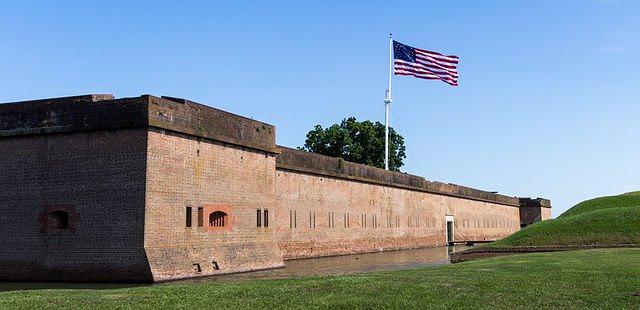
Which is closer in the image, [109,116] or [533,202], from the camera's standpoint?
[109,116]

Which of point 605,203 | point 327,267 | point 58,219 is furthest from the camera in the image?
point 605,203

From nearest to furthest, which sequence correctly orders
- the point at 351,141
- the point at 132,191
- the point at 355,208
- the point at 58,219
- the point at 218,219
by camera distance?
the point at 132,191, the point at 58,219, the point at 218,219, the point at 355,208, the point at 351,141

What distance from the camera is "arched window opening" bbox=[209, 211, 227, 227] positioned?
20.7m

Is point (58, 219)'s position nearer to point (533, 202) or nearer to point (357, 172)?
point (357, 172)

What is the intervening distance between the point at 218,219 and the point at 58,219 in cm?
489

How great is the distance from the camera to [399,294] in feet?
35.5

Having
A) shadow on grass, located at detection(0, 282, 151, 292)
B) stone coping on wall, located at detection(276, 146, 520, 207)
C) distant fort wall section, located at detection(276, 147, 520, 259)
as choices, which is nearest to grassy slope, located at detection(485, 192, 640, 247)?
distant fort wall section, located at detection(276, 147, 520, 259)

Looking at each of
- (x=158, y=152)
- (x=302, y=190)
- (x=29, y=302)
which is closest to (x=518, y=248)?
(x=302, y=190)

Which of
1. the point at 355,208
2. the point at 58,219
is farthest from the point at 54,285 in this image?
the point at 355,208

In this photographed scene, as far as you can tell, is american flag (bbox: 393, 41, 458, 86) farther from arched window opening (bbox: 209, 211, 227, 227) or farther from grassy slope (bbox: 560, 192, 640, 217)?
arched window opening (bbox: 209, 211, 227, 227)

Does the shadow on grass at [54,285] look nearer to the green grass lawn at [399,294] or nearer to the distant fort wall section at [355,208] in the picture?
the green grass lawn at [399,294]

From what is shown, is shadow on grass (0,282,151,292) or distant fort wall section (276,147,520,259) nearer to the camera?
shadow on grass (0,282,151,292)

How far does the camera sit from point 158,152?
18344 millimetres

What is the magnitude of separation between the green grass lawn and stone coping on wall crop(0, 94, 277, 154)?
6.84 m
